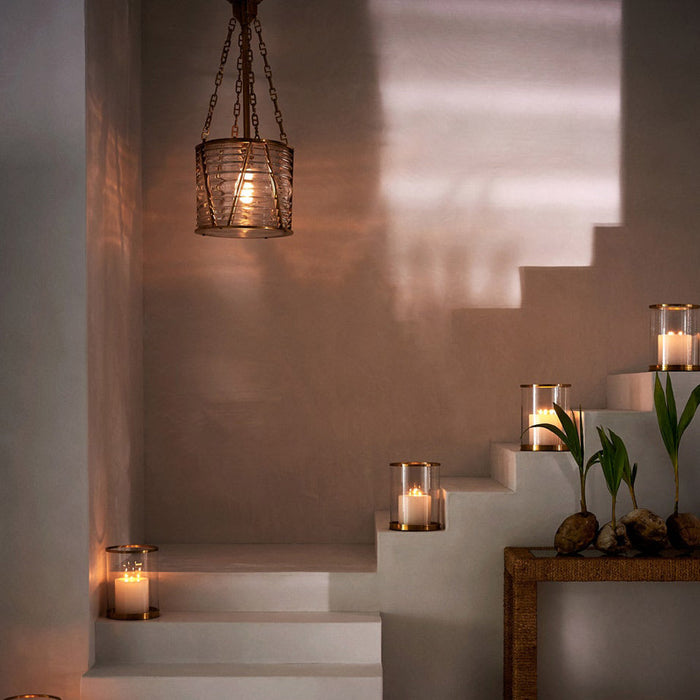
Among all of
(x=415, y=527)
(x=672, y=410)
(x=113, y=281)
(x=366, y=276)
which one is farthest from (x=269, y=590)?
(x=672, y=410)

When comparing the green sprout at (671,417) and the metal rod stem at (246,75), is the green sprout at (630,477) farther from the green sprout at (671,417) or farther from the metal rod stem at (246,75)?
the metal rod stem at (246,75)

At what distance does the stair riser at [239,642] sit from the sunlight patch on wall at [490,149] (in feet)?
3.94

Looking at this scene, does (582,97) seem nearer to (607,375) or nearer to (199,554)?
(607,375)

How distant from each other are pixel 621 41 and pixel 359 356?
58.4 inches

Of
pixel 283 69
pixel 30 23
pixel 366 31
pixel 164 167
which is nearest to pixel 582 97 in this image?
pixel 366 31

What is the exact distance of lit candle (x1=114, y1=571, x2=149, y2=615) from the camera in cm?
252

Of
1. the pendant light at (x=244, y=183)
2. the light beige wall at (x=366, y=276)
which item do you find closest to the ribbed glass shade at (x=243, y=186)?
the pendant light at (x=244, y=183)

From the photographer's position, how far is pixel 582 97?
10.6 ft

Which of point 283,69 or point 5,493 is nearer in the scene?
point 5,493

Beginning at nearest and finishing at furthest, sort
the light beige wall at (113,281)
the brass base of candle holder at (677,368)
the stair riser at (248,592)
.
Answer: the light beige wall at (113,281) → the stair riser at (248,592) → the brass base of candle holder at (677,368)

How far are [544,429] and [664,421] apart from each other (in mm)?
364

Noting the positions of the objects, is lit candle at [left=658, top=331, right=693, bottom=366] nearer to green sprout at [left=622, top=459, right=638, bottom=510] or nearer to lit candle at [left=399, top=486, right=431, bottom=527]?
green sprout at [left=622, top=459, right=638, bottom=510]

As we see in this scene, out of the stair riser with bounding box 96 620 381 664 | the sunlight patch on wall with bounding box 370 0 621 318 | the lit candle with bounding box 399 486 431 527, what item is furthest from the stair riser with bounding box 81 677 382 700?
the sunlight patch on wall with bounding box 370 0 621 318

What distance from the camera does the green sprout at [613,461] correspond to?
2.46 m
